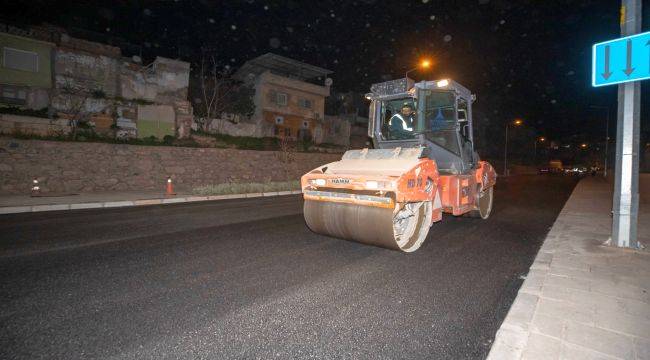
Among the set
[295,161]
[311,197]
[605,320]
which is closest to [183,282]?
[311,197]

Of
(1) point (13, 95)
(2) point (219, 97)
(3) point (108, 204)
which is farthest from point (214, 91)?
(3) point (108, 204)

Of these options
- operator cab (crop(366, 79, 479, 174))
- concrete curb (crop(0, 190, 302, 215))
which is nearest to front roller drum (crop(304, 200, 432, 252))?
operator cab (crop(366, 79, 479, 174))

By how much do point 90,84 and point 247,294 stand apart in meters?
28.5

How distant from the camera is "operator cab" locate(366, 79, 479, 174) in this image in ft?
21.0

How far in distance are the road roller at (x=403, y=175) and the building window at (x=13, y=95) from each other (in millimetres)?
26693

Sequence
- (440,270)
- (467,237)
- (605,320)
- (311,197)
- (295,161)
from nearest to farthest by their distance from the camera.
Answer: (605,320) → (440,270) → (311,197) → (467,237) → (295,161)

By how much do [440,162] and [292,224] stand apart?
3659mm

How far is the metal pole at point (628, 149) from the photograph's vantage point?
5.29 metres

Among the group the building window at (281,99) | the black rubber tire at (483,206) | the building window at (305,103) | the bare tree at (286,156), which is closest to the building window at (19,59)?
the bare tree at (286,156)

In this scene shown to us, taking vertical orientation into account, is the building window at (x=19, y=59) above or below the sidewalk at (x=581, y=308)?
above

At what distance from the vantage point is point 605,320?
2.92 m

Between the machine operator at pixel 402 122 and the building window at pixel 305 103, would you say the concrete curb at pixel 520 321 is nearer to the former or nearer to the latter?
the machine operator at pixel 402 122

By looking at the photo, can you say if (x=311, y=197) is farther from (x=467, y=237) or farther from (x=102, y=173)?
(x=102, y=173)

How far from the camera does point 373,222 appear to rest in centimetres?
487
